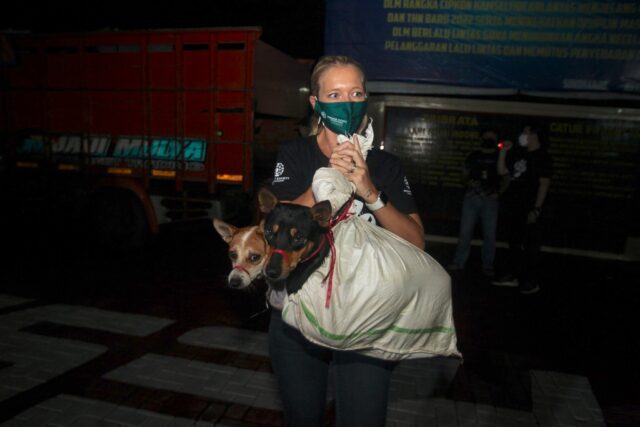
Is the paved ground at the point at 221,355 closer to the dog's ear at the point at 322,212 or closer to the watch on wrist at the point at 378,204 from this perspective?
the watch on wrist at the point at 378,204

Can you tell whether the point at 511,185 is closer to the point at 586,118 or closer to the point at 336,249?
the point at 586,118

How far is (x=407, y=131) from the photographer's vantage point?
28.6ft

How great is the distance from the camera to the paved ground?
10.9 feet

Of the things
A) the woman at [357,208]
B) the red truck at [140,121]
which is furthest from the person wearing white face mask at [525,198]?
the woman at [357,208]

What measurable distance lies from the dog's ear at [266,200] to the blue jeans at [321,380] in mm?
528

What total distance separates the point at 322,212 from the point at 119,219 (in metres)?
7.24

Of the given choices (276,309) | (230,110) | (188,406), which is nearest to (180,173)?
(230,110)

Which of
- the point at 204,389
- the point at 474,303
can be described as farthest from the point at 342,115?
the point at 474,303

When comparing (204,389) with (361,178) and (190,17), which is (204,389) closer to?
(361,178)

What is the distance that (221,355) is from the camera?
4.16 metres

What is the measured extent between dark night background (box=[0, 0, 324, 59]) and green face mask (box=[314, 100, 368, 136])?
469 inches

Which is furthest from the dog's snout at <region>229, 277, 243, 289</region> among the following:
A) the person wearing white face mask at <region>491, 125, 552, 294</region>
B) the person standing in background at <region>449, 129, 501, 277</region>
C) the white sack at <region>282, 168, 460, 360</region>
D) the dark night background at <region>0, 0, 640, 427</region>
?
the person standing in background at <region>449, 129, 501, 277</region>

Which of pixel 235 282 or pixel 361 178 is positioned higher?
pixel 361 178

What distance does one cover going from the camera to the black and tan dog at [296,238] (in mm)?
1403
